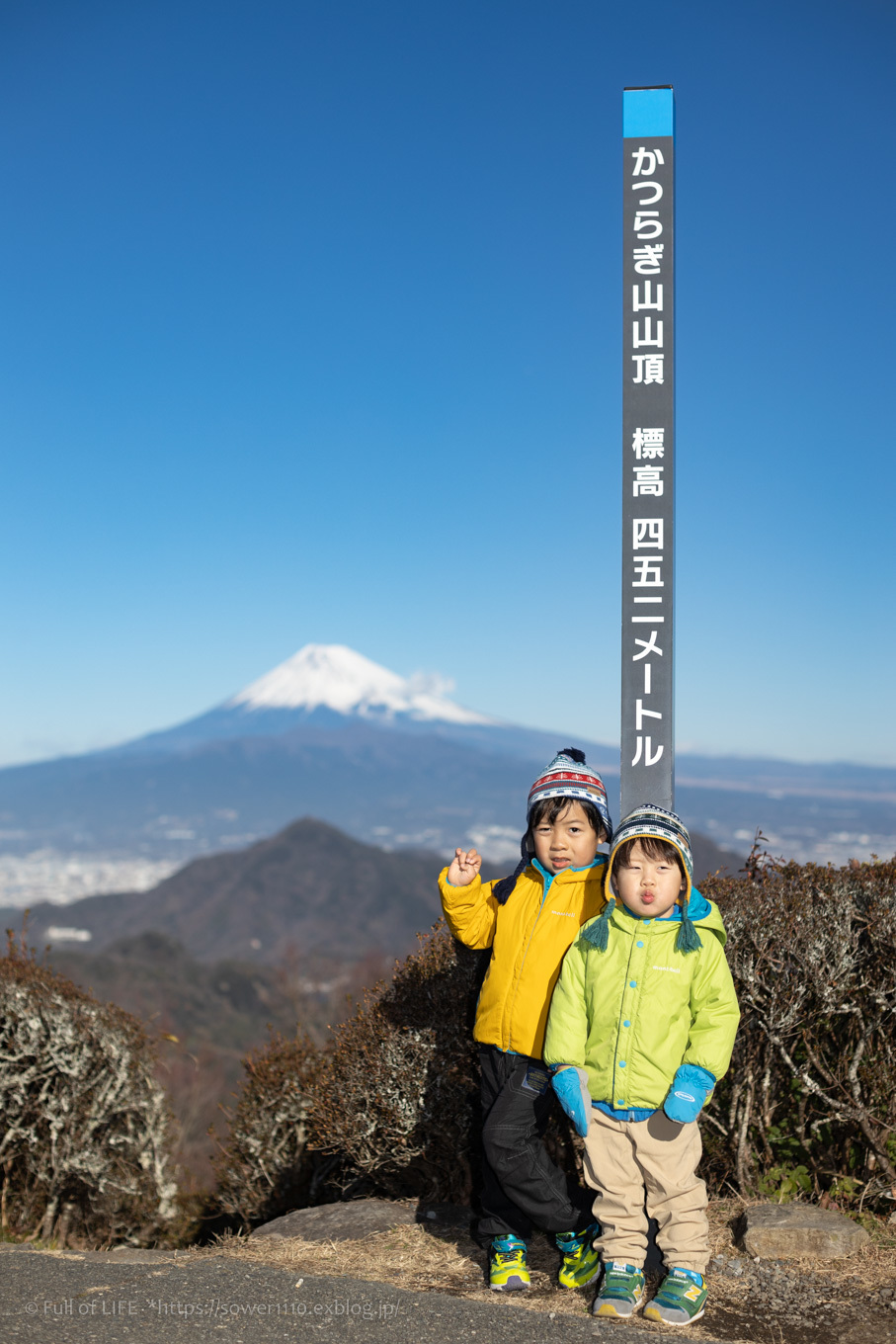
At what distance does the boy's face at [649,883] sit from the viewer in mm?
2943

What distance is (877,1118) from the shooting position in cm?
350

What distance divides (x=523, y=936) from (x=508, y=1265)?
1.06 metres

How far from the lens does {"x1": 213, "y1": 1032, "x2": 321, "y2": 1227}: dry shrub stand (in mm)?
4816

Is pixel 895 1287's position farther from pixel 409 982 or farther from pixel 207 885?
pixel 207 885

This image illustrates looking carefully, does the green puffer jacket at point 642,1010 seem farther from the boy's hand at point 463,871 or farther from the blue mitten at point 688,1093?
the boy's hand at point 463,871

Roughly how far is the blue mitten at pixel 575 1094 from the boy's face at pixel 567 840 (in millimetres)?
680

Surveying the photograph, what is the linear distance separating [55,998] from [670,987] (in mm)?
3530

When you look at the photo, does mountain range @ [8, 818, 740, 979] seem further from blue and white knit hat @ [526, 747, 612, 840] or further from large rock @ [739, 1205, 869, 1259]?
blue and white knit hat @ [526, 747, 612, 840]

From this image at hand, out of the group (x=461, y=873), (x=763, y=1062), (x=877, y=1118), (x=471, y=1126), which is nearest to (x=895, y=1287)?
(x=877, y=1118)

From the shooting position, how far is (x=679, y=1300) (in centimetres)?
283

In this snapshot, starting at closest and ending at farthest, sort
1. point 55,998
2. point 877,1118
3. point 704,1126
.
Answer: point 877,1118 → point 704,1126 → point 55,998

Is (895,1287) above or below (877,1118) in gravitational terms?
below

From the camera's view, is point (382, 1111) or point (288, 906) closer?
point (382, 1111)

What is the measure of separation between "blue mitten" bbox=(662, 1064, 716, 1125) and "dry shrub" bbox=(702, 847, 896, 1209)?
0.80 metres
